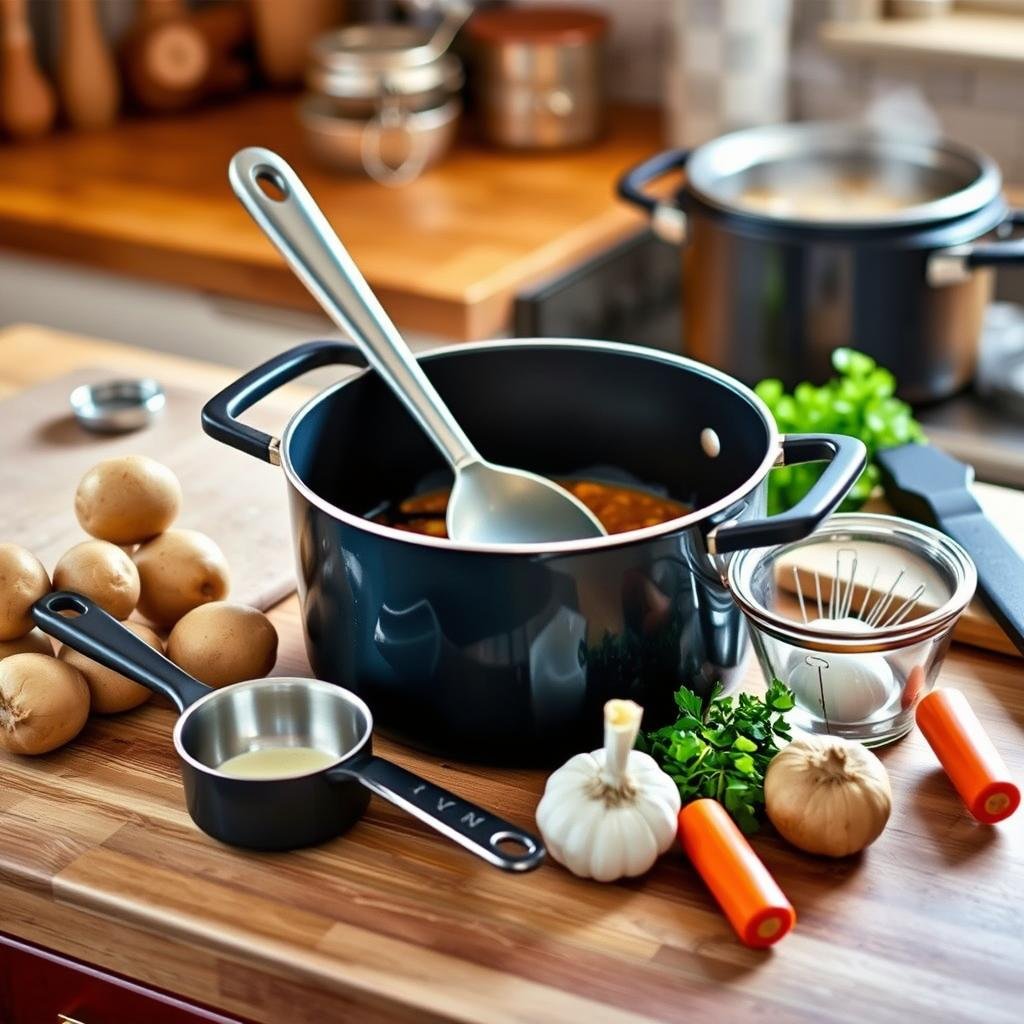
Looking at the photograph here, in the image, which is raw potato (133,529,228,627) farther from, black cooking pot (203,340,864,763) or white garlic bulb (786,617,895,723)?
white garlic bulb (786,617,895,723)

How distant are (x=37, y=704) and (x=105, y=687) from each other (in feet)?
0.18

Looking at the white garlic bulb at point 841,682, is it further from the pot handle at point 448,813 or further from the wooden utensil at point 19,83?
the wooden utensil at point 19,83

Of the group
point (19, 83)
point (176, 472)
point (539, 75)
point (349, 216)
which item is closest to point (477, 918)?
point (176, 472)

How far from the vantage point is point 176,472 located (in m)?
1.29

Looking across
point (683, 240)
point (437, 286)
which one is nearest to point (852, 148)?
point (683, 240)

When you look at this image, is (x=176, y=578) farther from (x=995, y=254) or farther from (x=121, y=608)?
(x=995, y=254)

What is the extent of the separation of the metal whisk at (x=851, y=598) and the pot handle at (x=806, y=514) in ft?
0.47

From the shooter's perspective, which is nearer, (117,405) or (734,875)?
(734,875)

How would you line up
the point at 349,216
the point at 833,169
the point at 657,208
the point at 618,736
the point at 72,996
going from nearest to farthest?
the point at 618,736 → the point at 72,996 → the point at 657,208 → the point at 833,169 → the point at 349,216

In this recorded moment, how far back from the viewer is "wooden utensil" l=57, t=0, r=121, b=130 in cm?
246

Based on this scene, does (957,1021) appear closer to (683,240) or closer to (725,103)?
(683,240)

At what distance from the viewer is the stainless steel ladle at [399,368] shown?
93cm

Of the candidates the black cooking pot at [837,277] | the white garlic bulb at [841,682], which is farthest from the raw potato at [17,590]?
the black cooking pot at [837,277]

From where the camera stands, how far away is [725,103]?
6.94 feet
